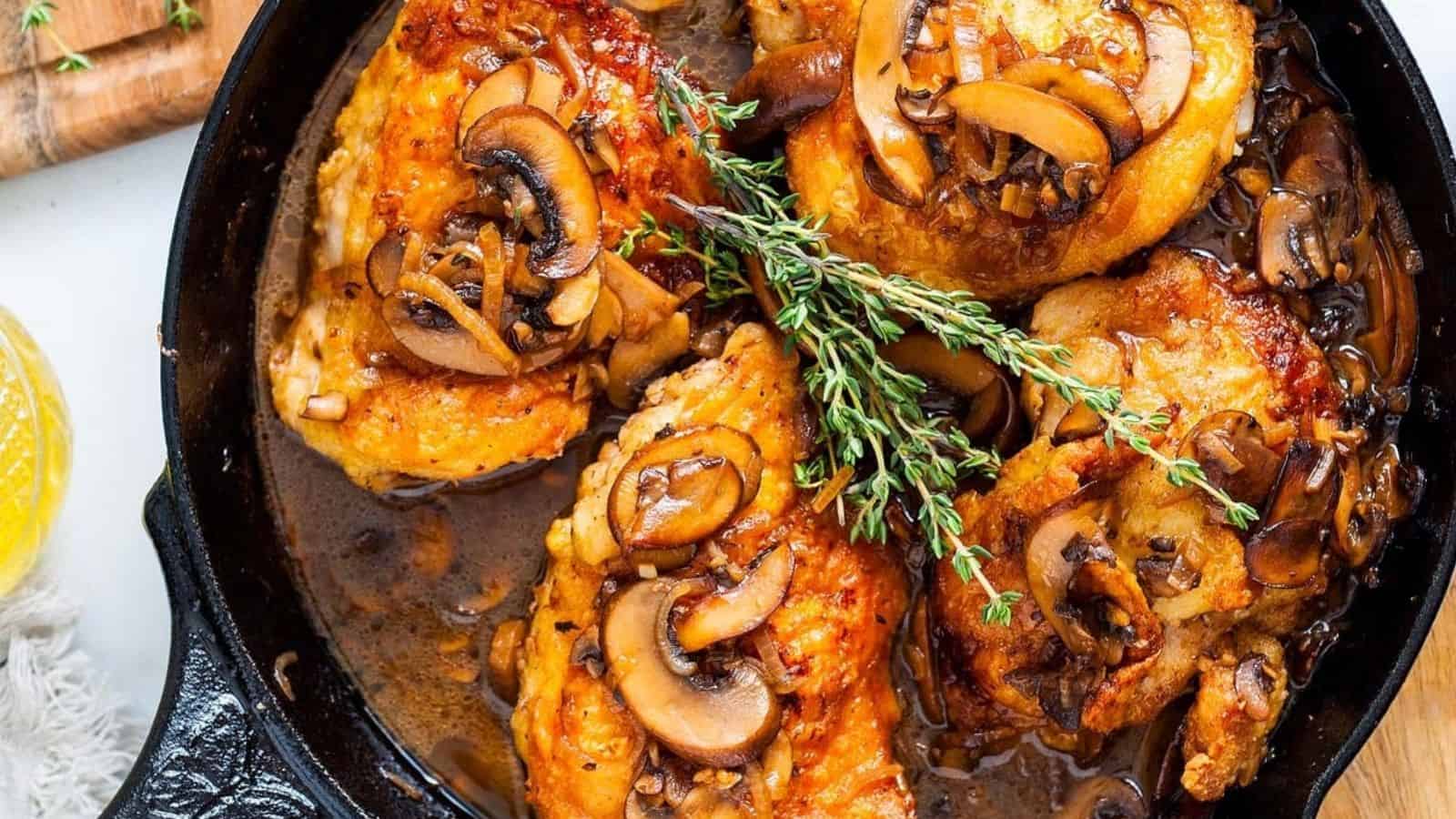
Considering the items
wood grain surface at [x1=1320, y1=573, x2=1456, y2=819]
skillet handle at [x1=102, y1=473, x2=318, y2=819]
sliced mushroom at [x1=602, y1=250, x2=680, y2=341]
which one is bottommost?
wood grain surface at [x1=1320, y1=573, x2=1456, y2=819]

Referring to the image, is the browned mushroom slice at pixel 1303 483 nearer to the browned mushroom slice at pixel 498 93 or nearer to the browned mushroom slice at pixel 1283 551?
the browned mushroom slice at pixel 1283 551

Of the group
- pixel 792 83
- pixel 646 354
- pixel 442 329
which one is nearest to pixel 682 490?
pixel 646 354

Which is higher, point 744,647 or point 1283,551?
point 1283,551

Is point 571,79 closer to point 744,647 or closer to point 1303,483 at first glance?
point 744,647

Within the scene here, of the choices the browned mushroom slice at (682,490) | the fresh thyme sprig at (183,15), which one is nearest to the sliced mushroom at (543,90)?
the browned mushroom slice at (682,490)

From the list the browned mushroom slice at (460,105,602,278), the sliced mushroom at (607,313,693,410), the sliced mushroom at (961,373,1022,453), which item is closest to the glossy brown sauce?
the sliced mushroom at (607,313,693,410)

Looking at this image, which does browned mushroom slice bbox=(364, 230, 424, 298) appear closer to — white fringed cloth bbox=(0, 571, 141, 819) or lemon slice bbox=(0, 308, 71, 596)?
lemon slice bbox=(0, 308, 71, 596)

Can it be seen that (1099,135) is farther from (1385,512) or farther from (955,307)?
(1385,512)
